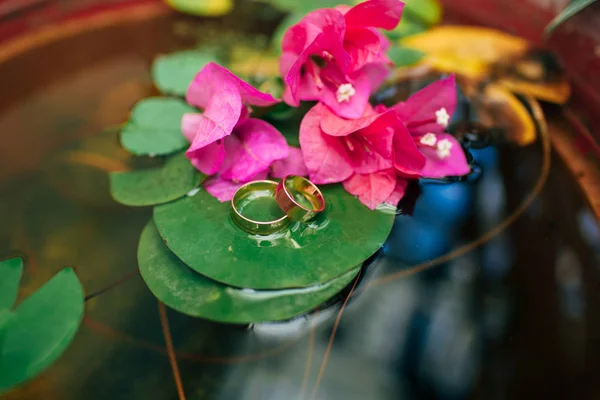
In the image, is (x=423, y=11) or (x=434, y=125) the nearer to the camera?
(x=434, y=125)

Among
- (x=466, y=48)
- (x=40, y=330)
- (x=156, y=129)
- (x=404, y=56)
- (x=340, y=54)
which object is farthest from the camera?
(x=466, y=48)

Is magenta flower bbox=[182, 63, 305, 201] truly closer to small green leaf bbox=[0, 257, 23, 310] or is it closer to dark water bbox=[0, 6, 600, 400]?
dark water bbox=[0, 6, 600, 400]

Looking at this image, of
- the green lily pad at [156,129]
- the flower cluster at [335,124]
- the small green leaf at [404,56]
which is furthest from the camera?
the small green leaf at [404,56]

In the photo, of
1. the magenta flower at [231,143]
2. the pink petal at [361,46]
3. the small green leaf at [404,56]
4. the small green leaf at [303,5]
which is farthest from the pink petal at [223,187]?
the small green leaf at [303,5]

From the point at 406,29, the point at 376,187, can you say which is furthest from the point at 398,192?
the point at 406,29

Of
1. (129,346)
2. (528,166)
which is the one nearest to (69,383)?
(129,346)

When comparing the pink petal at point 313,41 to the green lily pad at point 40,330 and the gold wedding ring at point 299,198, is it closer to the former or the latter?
the gold wedding ring at point 299,198

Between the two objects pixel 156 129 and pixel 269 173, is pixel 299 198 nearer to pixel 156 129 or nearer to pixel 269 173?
pixel 269 173
